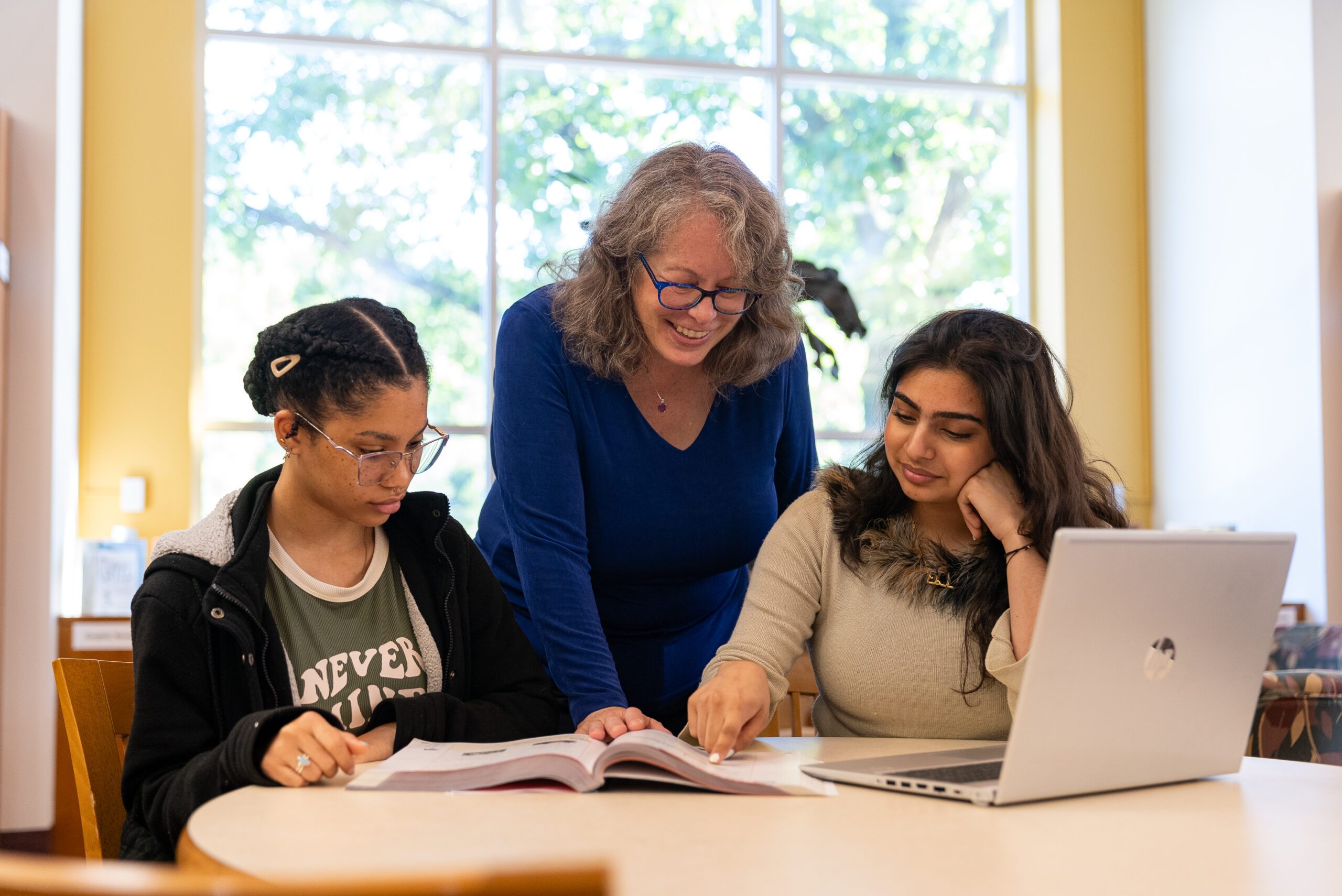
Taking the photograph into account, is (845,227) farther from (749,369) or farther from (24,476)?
(749,369)

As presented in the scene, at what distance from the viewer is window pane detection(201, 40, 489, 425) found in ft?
16.3

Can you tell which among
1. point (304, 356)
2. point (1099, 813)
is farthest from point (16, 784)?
point (1099, 813)

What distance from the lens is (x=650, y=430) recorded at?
1.74 m

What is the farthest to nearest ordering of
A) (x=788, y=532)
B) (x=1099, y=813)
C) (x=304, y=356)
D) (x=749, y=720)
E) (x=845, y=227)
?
(x=845, y=227) → (x=788, y=532) → (x=304, y=356) → (x=749, y=720) → (x=1099, y=813)

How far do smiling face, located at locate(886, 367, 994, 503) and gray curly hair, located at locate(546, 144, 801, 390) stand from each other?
0.25 meters

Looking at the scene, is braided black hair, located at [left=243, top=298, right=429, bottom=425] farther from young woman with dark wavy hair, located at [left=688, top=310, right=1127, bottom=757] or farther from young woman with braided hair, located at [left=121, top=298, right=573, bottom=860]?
young woman with dark wavy hair, located at [left=688, top=310, right=1127, bottom=757]

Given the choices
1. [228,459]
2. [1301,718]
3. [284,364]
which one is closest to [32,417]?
[228,459]

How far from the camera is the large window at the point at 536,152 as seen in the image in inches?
197

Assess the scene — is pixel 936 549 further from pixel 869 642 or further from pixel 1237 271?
pixel 1237 271

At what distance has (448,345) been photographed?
17.0ft

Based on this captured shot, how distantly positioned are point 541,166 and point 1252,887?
15.8 ft

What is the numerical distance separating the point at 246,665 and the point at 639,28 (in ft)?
15.2

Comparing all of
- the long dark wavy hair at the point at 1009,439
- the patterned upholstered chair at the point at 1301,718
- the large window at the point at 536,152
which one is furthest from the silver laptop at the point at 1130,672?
the large window at the point at 536,152

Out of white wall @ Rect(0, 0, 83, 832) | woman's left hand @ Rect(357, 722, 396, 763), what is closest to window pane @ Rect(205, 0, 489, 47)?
white wall @ Rect(0, 0, 83, 832)
